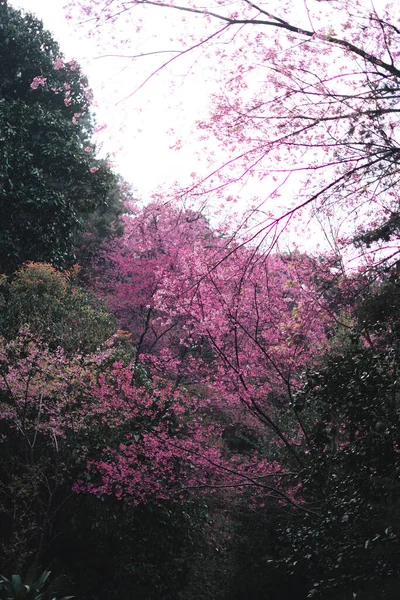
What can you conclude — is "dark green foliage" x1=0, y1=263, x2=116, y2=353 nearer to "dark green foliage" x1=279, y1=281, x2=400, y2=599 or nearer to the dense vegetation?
the dense vegetation

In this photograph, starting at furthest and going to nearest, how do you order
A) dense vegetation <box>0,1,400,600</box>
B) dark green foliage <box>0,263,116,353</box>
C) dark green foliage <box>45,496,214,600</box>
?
dark green foliage <box>0,263,116,353</box>, dark green foliage <box>45,496,214,600</box>, dense vegetation <box>0,1,400,600</box>

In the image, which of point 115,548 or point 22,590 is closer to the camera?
point 22,590

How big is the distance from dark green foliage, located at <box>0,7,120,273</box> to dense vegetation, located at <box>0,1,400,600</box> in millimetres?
61

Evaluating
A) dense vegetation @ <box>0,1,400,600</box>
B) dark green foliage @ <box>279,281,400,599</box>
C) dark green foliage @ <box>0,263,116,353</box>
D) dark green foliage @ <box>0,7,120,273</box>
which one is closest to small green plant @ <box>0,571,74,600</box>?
dense vegetation @ <box>0,1,400,600</box>

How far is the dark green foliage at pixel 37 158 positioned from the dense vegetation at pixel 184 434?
2.4 inches

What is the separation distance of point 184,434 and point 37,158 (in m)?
9.80

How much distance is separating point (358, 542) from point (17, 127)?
12.6m

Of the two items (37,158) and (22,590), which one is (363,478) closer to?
(22,590)

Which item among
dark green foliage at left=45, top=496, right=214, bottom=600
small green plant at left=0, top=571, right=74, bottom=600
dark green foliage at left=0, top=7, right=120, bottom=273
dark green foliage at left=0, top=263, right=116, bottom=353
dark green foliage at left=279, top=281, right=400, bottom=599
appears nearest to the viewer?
dark green foliage at left=279, top=281, right=400, bottom=599

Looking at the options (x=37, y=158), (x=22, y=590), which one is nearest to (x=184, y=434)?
(x=22, y=590)

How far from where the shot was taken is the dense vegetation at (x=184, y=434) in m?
4.59

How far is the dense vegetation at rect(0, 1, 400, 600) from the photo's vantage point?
4.59 m

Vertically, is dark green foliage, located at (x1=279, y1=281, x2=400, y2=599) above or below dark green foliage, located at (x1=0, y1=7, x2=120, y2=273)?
below

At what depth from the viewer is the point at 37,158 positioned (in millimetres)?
14039
